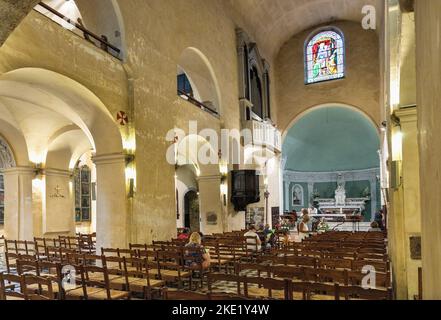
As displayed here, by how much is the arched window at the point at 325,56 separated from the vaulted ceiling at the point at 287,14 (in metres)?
0.97

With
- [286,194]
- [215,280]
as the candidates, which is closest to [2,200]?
[215,280]

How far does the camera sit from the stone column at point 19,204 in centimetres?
1214

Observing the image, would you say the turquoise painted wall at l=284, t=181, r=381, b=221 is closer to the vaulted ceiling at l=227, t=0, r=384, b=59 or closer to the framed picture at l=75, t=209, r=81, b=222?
the vaulted ceiling at l=227, t=0, r=384, b=59

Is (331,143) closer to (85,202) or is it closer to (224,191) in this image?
(224,191)

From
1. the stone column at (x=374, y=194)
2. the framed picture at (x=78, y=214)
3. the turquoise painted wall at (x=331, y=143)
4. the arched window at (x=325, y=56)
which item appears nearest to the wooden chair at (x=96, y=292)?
the framed picture at (x=78, y=214)

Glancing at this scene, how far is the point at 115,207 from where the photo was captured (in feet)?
31.6

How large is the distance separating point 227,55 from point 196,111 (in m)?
4.50

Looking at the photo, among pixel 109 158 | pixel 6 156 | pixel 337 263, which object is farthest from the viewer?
pixel 6 156

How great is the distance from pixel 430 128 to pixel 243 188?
14.0 m

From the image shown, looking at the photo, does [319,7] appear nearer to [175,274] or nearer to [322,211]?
[322,211]

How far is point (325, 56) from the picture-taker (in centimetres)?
2383

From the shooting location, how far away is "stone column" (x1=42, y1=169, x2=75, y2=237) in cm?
1315

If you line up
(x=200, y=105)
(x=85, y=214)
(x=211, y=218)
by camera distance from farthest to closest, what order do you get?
(x=85, y=214) → (x=211, y=218) → (x=200, y=105)
